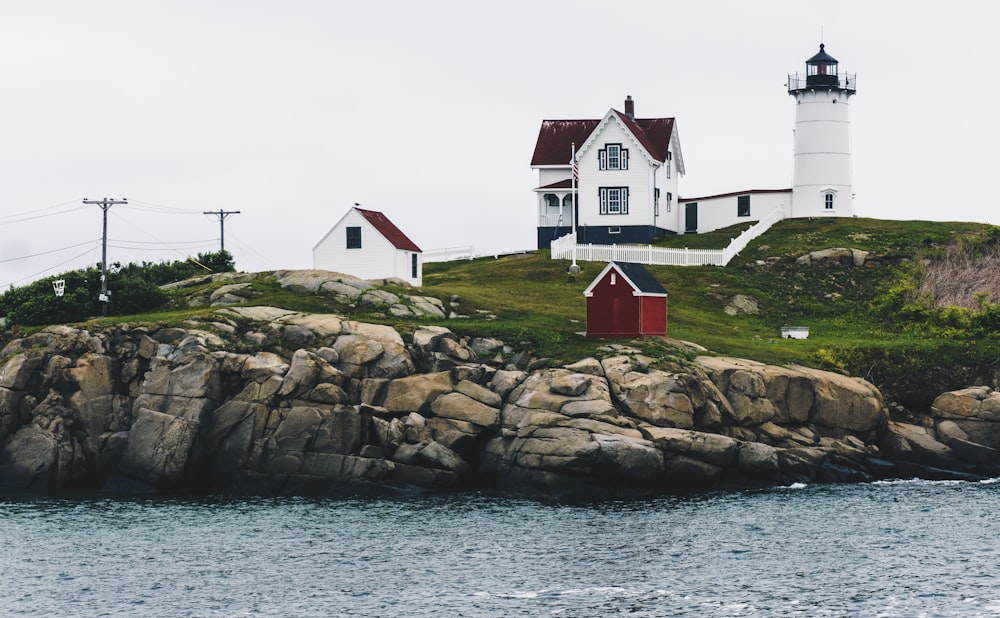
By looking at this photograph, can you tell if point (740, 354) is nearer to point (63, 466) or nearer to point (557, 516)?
point (557, 516)

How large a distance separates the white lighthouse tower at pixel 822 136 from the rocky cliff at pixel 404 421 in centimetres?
3567

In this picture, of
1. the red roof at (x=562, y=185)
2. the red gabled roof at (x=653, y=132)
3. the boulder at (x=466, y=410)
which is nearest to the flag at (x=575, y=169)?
the red roof at (x=562, y=185)

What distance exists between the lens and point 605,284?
5984cm

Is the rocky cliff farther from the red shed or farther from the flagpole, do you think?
the flagpole

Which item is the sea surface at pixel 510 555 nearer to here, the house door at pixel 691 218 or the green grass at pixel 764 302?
the green grass at pixel 764 302

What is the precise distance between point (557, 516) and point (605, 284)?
16.9m

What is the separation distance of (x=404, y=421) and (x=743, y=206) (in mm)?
45353

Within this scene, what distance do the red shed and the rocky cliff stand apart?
463cm

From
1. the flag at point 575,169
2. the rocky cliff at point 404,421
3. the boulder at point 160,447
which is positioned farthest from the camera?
the flag at point 575,169

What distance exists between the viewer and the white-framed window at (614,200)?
281 ft

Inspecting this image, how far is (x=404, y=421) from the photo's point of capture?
170 feet

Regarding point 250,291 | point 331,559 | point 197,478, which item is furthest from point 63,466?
point 331,559

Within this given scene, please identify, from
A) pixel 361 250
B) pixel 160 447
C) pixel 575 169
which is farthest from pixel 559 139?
pixel 160 447

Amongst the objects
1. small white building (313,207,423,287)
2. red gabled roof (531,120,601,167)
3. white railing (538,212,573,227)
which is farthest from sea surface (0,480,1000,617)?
red gabled roof (531,120,601,167)
